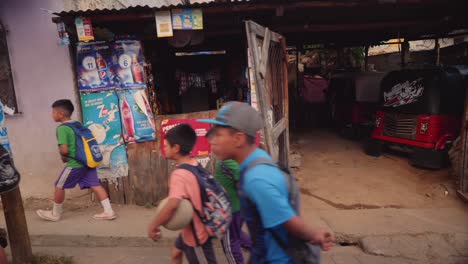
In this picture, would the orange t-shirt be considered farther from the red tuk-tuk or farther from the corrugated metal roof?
the red tuk-tuk

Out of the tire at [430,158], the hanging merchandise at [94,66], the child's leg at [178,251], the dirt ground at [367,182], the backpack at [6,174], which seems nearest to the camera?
the child's leg at [178,251]

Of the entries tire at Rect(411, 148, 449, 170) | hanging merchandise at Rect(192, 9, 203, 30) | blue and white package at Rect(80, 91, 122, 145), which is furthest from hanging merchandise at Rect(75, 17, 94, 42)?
tire at Rect(411, 148, 449, 170)

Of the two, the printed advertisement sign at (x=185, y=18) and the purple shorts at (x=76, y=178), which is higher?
the printed advertisement sign at (x=185, y=18)

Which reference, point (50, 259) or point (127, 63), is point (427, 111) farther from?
point (50, 259)

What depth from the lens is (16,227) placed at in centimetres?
338

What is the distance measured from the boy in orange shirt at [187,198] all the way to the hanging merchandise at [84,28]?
9.16ft

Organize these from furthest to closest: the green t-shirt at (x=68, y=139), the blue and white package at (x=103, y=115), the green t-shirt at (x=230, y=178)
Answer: the blue and white package at (x=103, y=115) → the green t-shirt at (x=68, y=139) → the green t-shirt at (x=230, y=178)

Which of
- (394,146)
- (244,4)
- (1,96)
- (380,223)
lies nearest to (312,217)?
(380,223)

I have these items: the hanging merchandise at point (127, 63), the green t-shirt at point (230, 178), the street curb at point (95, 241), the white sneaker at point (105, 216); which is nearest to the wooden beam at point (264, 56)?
the green t-shirt at point (230, 178)

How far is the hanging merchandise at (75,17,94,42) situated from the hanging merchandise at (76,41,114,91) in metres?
0.40

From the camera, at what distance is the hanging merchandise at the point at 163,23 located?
4.41 m

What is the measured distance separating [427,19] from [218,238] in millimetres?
5757

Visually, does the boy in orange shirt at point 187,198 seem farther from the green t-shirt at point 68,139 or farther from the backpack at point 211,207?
the green t-shirt at point 68,139

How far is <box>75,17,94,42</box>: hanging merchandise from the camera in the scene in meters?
4.39
